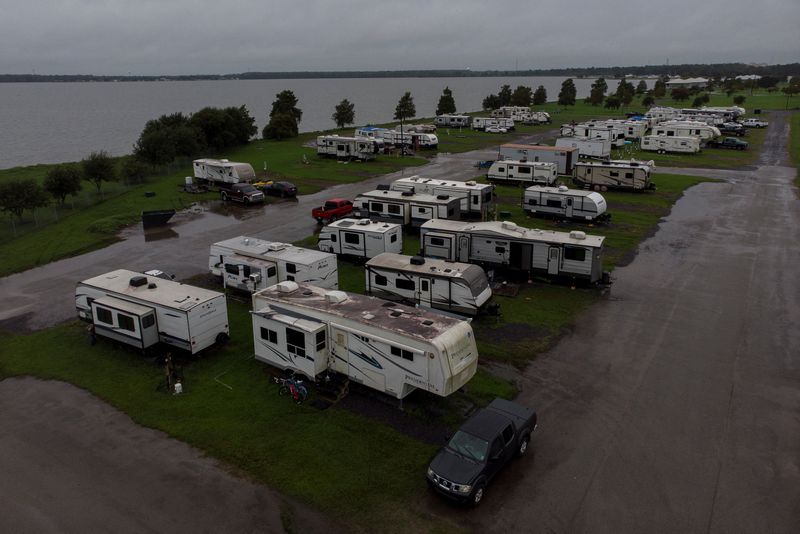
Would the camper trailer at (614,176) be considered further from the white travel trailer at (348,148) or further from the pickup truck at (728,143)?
the pickup truck at (728,143)

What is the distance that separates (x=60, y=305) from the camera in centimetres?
2462

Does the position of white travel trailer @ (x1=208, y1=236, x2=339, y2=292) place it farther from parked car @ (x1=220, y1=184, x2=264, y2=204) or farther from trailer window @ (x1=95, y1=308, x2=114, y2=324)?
parked car @ (x1=220, y1=184, x2=264, y2=204)

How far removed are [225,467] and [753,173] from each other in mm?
58569

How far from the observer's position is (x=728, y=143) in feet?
236

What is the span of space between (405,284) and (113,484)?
12.4 meters

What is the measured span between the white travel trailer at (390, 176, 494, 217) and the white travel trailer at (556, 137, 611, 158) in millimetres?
27181

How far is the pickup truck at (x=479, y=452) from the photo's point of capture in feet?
41.3

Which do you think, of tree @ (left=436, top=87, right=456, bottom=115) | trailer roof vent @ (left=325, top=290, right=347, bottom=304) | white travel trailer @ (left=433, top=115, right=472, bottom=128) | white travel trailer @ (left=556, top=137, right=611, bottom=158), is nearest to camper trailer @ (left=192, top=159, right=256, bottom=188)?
trailer roof vent @ (left=325, top=290, right=347, bottom=304)

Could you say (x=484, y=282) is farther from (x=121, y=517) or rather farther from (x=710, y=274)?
(x=121, y=517)

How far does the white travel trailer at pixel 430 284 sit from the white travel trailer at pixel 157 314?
644cm

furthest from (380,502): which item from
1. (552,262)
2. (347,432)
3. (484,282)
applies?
(552,262)

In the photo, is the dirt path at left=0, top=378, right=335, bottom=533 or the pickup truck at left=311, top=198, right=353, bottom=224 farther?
the pickup truck at left=311, top=198, right=353, bottom=224

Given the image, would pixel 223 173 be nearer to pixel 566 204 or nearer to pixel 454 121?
pixel 566 204

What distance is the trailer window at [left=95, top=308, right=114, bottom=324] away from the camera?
19909 mm
